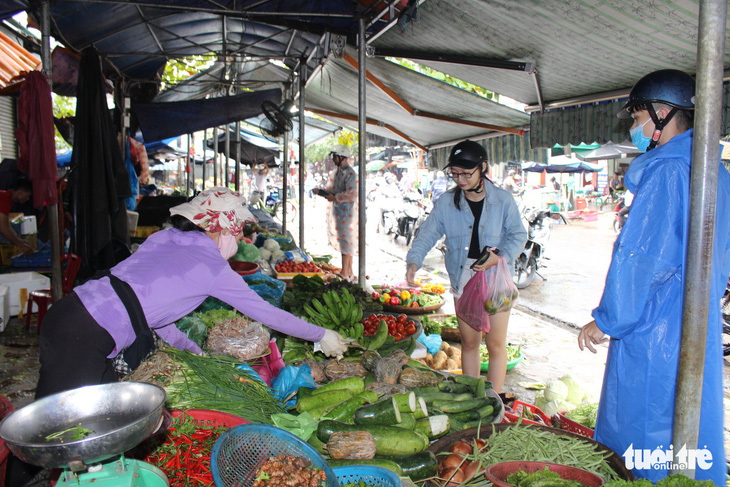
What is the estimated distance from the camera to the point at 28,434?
149cm

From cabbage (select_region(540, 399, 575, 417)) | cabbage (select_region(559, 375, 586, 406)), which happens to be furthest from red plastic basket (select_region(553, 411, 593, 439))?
cabbage (select_region(559, 375, 586, 406))

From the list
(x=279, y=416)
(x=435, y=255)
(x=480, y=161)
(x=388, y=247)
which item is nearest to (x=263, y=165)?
(x=388, y=247)

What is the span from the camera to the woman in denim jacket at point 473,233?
397 centimetres

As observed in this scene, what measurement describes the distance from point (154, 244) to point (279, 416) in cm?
116

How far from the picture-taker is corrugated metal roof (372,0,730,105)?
3.63 m

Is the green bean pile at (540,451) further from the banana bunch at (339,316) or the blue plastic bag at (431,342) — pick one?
the blue plastic bag at (431,342)

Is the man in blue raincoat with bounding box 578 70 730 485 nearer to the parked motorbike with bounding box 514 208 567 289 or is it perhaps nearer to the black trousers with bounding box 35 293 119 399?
the black trousers with bounding box 35 293 119 399

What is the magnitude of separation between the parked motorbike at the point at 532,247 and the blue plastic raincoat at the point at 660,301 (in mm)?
7303

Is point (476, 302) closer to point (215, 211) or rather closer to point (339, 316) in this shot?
point (339, 316)

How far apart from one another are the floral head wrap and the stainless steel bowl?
1216 mm

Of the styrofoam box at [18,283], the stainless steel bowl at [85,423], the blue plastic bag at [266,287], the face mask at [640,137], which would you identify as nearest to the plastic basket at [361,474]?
the stainless steel bowl at [85,423]

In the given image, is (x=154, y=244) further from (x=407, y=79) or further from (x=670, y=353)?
(x=407, y=79)

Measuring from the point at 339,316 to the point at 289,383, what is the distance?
1.29 m

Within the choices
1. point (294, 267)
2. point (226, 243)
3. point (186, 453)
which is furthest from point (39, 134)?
point (186, 453)
